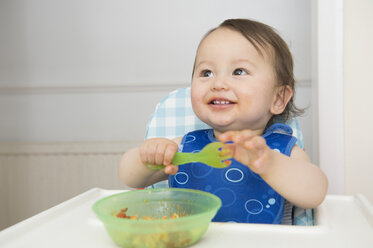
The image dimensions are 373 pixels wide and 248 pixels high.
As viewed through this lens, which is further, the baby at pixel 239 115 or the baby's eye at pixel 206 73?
the baby's eye at pixel 206 73

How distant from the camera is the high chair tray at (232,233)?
0.63m

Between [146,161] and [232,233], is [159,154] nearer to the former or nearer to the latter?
[146,161]

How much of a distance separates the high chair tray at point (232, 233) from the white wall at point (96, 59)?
1530 millimetres

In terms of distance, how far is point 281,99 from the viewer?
3.55 ft

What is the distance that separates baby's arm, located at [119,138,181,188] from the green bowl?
0.06 meters

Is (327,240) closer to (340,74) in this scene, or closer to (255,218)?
(255,218)

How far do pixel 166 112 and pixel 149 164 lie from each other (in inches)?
19.2

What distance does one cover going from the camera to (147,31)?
231cm

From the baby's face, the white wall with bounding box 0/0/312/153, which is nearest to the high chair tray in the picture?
the baby's face

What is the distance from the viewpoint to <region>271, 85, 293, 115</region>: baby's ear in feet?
3.49

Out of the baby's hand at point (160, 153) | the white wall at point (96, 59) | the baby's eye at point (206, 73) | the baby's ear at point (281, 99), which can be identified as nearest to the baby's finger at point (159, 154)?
the baby's hand at point (160, 153)

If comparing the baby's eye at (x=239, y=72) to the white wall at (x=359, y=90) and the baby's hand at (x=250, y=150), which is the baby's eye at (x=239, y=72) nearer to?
the baby's hand at (x=250, y=150)

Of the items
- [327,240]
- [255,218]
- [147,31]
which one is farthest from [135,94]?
[327,240]

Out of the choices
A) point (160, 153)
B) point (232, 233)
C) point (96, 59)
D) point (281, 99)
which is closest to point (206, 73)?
point (281, 99)
